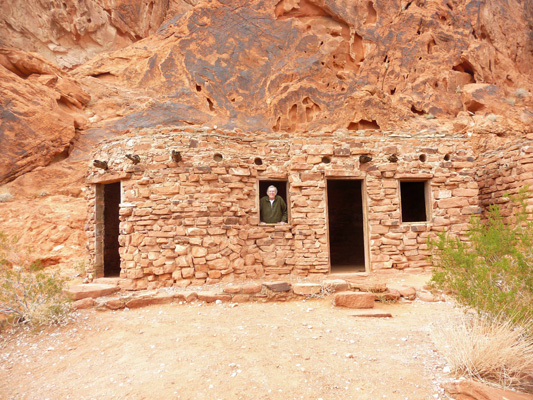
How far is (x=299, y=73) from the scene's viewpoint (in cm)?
1400

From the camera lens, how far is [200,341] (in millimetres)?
3998

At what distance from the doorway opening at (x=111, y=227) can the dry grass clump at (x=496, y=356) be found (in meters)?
8.50

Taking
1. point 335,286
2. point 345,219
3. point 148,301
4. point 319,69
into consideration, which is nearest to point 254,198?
point 335,286

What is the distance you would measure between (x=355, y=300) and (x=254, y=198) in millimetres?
3081

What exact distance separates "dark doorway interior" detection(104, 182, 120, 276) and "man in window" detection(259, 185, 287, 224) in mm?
4564

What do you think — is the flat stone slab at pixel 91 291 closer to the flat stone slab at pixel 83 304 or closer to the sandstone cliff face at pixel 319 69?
the flat stone slab at pixel 83 304

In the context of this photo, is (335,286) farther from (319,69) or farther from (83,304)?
(319,69)

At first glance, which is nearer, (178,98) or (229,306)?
(229,306)

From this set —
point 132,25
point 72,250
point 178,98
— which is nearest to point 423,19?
point 178,98

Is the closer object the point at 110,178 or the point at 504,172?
the point at 110,178

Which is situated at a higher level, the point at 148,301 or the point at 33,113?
the point at 33,113

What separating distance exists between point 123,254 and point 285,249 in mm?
3316

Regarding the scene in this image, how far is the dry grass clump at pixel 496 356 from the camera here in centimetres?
278

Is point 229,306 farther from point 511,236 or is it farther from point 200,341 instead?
point 511,236
